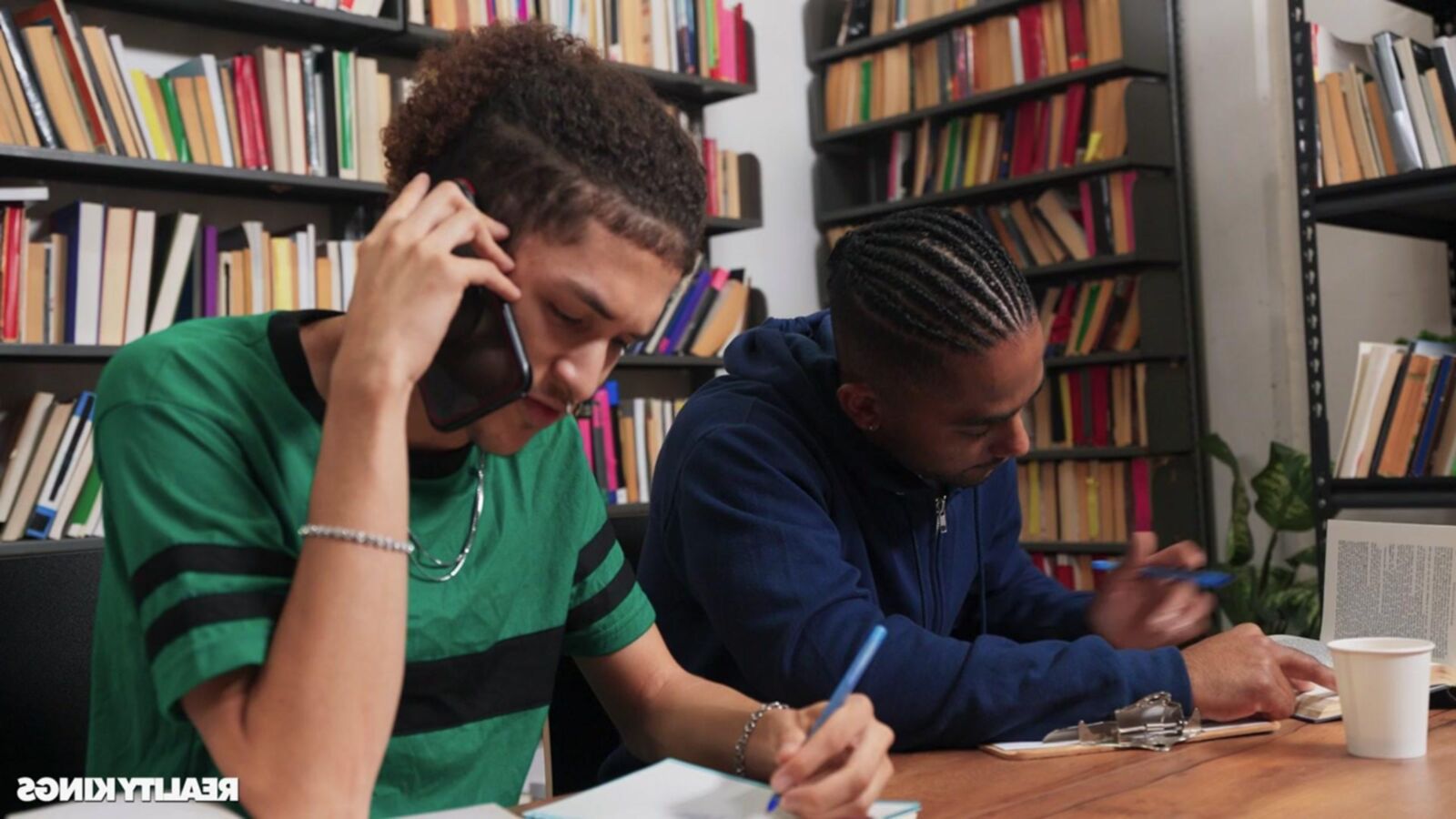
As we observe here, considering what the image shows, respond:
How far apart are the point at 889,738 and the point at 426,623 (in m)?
0.36

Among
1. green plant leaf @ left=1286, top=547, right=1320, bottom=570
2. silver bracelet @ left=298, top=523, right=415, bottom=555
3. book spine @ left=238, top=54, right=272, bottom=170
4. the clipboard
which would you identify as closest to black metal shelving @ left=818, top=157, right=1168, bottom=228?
green plant leaf @ left=1286, top=547, right=1320, bottom=570

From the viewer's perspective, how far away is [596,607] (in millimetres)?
1195

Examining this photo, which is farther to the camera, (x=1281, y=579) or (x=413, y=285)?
(x=1281, y=579)

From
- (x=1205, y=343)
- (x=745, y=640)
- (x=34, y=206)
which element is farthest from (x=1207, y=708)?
(x=1205, y=343)

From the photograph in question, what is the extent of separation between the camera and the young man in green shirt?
83cm

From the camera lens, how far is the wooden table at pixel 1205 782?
0.91 meters

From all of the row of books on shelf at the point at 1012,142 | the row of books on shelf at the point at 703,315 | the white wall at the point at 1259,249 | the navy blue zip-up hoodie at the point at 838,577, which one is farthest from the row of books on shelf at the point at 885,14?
the navy blue zip-up hoodie at the point at 838,577

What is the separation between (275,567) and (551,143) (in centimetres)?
33

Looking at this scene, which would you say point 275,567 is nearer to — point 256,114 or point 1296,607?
point 256,114

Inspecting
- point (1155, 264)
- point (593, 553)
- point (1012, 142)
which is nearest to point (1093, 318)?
point (1155, 264)

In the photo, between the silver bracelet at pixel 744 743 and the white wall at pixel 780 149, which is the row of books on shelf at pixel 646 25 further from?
the silver bracelet at pixel 744 743

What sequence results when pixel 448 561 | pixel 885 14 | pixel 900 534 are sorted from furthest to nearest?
pixel 885 14 < pixel 900 534 < pixel 448 561

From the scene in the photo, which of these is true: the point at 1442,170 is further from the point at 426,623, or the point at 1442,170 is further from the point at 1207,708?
the point at 426,623

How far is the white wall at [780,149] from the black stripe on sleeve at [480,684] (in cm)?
309
